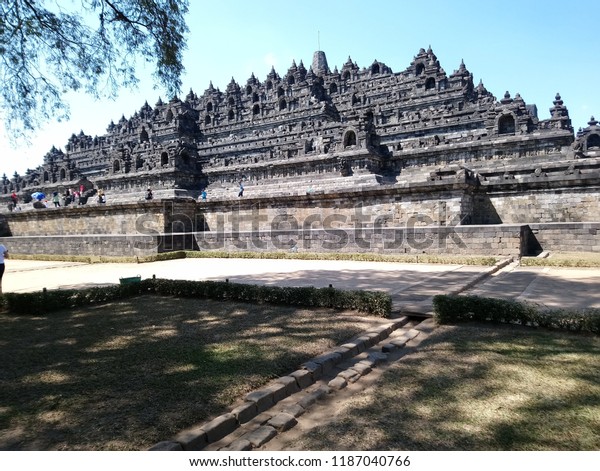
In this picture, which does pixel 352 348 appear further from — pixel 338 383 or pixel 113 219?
pixel 113 219

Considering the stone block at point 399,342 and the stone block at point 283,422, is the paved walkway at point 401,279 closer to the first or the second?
the stone block at point 399,342

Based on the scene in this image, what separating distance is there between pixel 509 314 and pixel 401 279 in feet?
15.3

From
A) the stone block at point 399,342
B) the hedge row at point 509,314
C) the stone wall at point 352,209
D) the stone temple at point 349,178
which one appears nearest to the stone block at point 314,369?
the stone block at point 399,342

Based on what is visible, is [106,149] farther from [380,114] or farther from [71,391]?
[71,391]

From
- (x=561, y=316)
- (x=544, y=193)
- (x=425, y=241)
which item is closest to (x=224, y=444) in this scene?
(x=561, y=316)

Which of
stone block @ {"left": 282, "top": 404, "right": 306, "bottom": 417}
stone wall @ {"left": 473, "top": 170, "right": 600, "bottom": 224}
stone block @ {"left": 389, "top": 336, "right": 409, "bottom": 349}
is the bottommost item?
stone block @ {"left": 282, "top": 404, "right": 306, "bottom": 417}

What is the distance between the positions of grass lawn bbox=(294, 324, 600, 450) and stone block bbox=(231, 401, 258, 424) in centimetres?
59

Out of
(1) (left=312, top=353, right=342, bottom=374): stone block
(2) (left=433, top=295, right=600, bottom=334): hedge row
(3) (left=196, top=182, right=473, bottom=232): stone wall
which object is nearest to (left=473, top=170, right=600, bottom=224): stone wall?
(3) (left=196, top=182, right=473, bottom=232): stone wall

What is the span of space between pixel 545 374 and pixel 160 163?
34.7 metres

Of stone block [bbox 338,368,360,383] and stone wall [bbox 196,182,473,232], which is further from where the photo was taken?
stone wall [bbox 196,182,473,232]

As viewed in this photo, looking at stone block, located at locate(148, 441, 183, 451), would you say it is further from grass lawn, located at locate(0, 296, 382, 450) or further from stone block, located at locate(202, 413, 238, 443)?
stone block, located at locate(202, 413, 238, 443)

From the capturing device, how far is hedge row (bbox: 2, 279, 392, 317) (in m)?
7.00

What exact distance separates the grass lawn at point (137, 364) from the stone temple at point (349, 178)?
35.2ft

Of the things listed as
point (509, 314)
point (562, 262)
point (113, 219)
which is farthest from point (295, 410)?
point (113, 219)
